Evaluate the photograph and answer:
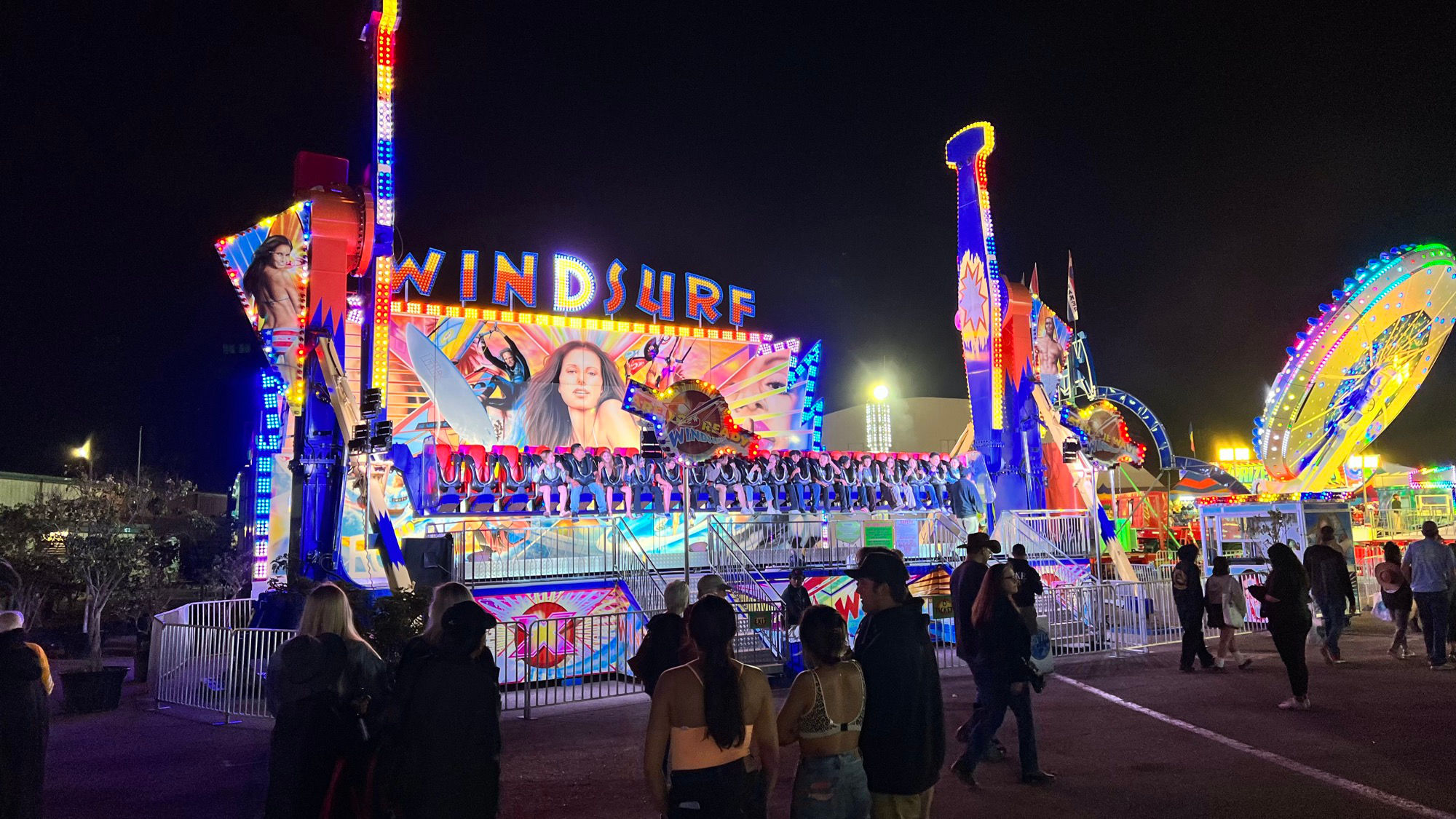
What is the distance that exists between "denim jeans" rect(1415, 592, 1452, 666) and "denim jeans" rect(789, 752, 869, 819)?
1105cm

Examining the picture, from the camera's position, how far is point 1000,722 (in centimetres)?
673

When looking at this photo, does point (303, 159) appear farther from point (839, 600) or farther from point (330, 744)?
point (330, 744)

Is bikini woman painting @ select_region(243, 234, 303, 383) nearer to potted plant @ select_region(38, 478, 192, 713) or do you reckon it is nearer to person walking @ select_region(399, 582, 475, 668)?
potted plant @ select_region(38, 478, 192, 713)

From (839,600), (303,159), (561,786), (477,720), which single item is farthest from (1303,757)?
(303,159)

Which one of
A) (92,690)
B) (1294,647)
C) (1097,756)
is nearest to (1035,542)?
(1294,647)

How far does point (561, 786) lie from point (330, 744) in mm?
3261

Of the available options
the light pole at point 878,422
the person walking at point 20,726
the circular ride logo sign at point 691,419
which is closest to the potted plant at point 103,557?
the person walking at point 20,726

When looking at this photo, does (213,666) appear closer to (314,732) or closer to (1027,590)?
(314,732)

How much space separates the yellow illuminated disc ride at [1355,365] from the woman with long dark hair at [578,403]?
705 inches

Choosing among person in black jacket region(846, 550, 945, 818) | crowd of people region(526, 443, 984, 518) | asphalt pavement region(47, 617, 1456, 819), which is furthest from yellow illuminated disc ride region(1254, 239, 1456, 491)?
person in black jacket region(846, 550, 945, 818)

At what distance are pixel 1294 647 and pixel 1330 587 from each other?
3.85 m

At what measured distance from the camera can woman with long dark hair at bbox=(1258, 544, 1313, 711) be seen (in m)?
8.90

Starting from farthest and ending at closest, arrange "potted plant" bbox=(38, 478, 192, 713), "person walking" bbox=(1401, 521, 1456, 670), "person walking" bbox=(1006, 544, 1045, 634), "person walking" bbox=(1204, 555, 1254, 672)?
"potted plant" bbox=(38, 478, 192, 713) < "person walking" bbox=(1204, 555, 1254, 672) < "person walking" bbox=(1401, 521, 1456, 670) < "person walking" bbox=(1006, 544, 1045, 634)

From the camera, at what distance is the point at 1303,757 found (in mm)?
7398
